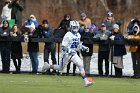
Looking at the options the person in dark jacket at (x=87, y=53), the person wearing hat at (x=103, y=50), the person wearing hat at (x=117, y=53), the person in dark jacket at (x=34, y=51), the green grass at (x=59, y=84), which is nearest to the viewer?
the green grass at (x=59, y=84)

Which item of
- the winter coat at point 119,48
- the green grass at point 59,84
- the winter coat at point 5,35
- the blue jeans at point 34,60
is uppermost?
the winter coat at point 5,35

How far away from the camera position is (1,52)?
24219mm

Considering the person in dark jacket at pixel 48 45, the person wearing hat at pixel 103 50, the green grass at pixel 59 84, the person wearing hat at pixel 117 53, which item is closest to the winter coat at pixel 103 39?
the person wearing hat at pixel 103 50

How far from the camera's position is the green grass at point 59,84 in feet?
58.0

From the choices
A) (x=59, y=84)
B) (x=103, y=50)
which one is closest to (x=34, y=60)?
(x=103, y=50)

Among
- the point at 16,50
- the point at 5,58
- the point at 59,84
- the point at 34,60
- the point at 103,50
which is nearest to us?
the point at 59,84

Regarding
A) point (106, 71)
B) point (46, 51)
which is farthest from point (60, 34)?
point (106, 71)

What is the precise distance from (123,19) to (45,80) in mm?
15787

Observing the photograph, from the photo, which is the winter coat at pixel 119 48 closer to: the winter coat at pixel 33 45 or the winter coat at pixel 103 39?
the winter coat at pixel 103 39

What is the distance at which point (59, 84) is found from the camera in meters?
19.6

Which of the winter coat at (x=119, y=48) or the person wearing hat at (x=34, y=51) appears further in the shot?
the person wearing hat at (x=34, y=51)

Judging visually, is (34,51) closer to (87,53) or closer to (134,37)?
(87,53)

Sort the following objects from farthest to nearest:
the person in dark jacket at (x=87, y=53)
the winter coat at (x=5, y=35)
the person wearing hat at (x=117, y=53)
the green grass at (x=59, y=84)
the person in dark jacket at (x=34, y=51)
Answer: the winter coat at (x=5, y=35), the person in dark jacket at (x=34, y=51), the person in dark jacket at (x=87, y=53), the person wearing hat at (x=117, y=53), the green grass at (x=59, y=84)

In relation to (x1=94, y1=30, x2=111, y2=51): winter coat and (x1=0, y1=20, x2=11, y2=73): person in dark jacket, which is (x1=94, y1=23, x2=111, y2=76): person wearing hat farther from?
(x1=0, y1=20, x2=11, y2=73): person in dark jacket
